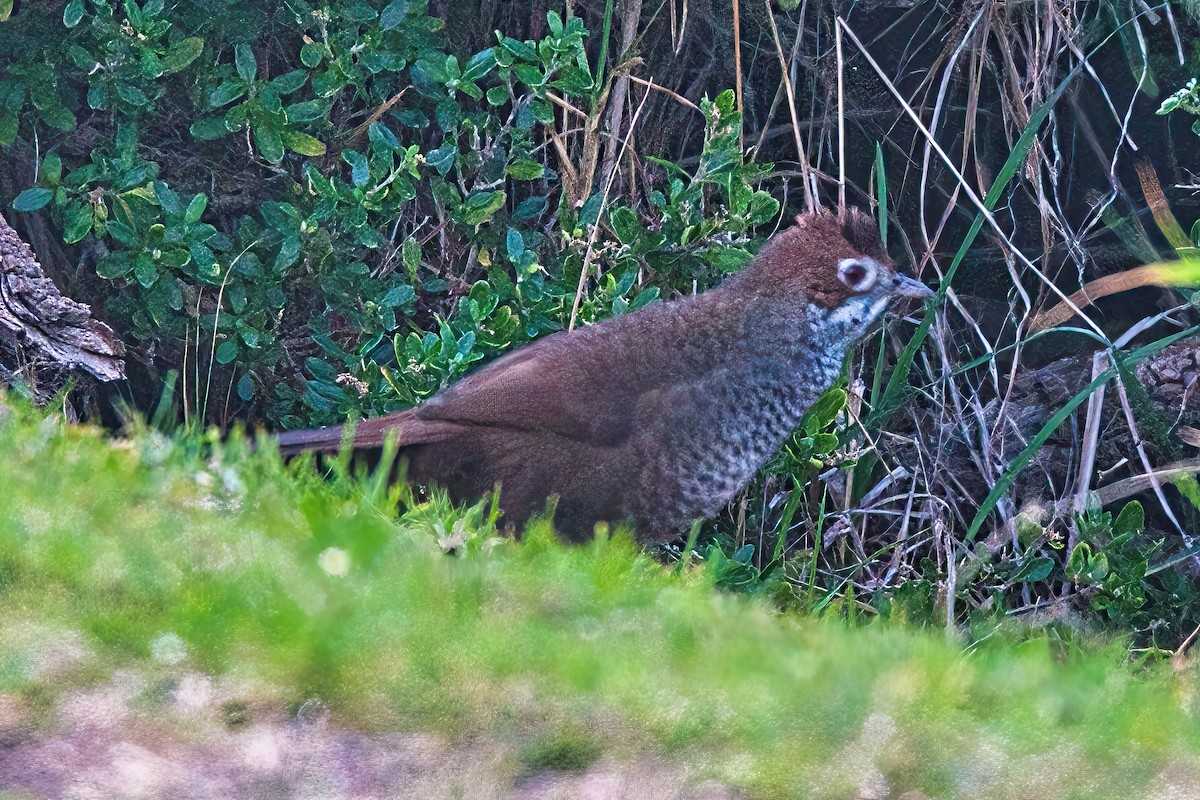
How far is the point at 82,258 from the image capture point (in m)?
4.38

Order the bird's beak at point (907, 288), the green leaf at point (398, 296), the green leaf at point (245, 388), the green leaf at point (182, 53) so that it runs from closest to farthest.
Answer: the bird's beak at point (907, 288) → the green leaf at point (182, 53) → the green leaf at point (398, 296) → the green leaf at point (245, 388)

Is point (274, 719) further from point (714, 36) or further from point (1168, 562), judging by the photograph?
point (714, 36)

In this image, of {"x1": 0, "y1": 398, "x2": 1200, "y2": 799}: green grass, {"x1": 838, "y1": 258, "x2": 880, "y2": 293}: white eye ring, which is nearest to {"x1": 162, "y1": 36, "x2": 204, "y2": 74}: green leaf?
{"x1": 0, "y1": 398, "x2": 1200, "y2": 799}: green grass

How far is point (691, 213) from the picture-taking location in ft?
13.9

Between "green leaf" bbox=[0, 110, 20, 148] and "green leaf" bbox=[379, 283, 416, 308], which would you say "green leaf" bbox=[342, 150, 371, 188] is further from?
"green leaf" bbox=[0, 110, 20, 148]

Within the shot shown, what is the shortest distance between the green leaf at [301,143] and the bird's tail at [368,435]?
1005 millimetres

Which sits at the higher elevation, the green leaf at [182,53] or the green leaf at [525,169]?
the green leaf at [182,53]

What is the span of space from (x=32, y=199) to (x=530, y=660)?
2.69m

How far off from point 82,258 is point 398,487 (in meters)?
1.79

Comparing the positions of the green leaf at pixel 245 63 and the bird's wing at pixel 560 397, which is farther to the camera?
the green leaf at pixel 245 63

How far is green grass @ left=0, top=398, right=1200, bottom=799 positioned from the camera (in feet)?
6.73

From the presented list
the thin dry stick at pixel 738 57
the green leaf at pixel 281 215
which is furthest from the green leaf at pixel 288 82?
the thin dry stick at pixel 738 57

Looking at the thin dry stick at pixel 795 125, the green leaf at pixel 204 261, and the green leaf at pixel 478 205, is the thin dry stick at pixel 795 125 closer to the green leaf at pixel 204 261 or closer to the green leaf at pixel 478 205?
the green leaf at pixel 478 205

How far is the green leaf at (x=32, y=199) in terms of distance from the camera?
4086 millimetres
